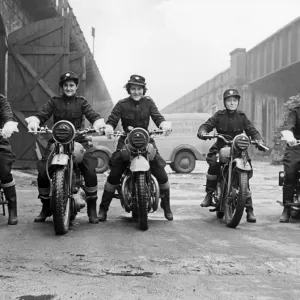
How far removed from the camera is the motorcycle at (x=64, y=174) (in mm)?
4684

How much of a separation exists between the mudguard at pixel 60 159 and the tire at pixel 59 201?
6 centimetres

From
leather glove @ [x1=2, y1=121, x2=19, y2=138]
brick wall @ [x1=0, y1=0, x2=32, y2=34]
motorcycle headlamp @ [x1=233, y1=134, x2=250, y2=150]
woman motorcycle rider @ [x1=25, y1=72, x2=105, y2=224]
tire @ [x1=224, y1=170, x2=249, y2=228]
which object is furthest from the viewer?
brick wall @ [x1=0, y1=0, x2=32, y2=34]

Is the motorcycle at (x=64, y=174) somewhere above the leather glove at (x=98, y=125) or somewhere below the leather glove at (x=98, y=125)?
below

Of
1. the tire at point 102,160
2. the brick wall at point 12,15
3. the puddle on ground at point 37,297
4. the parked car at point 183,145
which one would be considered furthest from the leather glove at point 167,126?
the parked car at point 183,145

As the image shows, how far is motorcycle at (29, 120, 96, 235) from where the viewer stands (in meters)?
4.68

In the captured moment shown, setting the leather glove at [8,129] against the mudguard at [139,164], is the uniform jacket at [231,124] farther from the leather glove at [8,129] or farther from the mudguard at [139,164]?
the leather glove at [8,129]

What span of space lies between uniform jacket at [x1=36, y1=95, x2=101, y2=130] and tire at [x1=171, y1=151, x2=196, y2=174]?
10672 millimetres

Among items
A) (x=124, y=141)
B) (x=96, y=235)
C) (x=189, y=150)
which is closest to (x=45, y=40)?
(x=189, y=150)

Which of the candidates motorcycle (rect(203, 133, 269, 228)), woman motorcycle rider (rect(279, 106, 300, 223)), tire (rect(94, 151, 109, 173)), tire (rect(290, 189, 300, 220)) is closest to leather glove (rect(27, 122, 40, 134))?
motorcycle (rect(203, 133, 269, 228))

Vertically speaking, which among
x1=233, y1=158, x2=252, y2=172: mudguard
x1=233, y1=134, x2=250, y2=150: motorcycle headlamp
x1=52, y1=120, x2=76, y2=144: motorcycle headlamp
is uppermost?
x1=52, y1=120, x2=76, y2=144: motorcycle headlamp

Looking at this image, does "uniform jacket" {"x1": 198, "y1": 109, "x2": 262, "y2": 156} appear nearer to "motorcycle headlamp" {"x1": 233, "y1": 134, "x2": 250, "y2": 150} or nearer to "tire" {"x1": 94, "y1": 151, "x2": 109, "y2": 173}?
"motorcycle headlamp" {"x1": 233, "y1": 134, "x2": 250, "y2": 150}

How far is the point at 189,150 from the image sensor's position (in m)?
16.3

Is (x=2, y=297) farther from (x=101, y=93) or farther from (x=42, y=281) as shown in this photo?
(x=101, y=93)

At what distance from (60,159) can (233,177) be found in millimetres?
1999
